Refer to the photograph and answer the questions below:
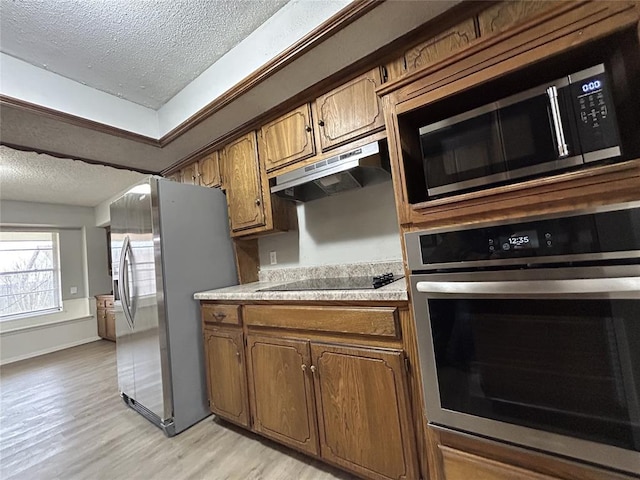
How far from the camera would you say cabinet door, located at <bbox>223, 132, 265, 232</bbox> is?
2.18 metres

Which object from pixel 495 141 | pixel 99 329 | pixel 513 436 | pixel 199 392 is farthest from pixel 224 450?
pixel 99 329

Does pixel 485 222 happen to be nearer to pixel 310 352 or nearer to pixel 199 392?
pixel 310 352

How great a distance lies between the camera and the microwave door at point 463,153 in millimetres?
1058

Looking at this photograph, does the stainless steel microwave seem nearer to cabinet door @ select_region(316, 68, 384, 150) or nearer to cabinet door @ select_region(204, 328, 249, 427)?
cabinet door @ select_region(316, 68, 384, 150)

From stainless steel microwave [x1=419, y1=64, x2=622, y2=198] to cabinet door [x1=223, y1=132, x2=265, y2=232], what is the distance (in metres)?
1.35

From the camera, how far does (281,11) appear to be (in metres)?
1.67

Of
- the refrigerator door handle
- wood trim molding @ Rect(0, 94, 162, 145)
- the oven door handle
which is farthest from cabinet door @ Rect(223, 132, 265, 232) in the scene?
the oven door handle

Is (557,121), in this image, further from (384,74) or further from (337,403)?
(337,403)

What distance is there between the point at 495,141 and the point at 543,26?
0.36m

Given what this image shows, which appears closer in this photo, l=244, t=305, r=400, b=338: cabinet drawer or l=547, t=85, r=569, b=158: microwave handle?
l=547, t=85, r=569, b=158: microwave handle

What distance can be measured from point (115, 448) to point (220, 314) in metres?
1.09

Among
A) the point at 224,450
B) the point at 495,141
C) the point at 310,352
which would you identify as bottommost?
the point at 224,450

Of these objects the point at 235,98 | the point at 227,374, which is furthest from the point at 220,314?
the point at 235,98

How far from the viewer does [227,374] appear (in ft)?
6.25
